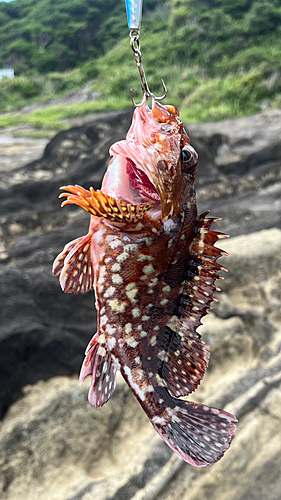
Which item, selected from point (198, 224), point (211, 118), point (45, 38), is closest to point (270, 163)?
point (211, 118)

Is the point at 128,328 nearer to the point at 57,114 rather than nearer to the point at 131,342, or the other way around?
the point at 131,342

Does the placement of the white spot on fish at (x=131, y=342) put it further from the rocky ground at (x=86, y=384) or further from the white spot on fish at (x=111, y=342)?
the rocky ground at (x=86, y=384)

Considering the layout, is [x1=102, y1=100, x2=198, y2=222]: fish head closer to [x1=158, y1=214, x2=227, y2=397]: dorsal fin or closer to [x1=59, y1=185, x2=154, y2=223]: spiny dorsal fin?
[x1=59, y1=185, x2=154, y2=223]: spiny dorsal fin

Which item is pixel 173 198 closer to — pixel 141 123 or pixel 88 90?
pixel 141 123

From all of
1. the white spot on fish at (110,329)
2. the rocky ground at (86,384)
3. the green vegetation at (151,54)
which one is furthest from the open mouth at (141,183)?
the green vegetation at (151,54)

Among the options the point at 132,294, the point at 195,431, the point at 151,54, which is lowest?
the point at 195,431

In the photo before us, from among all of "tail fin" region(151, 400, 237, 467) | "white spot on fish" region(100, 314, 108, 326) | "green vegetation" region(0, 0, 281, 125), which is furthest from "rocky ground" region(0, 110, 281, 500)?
"green vegetation" region(0, 0, 281, 125)

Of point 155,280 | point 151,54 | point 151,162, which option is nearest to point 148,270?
point 155,280
